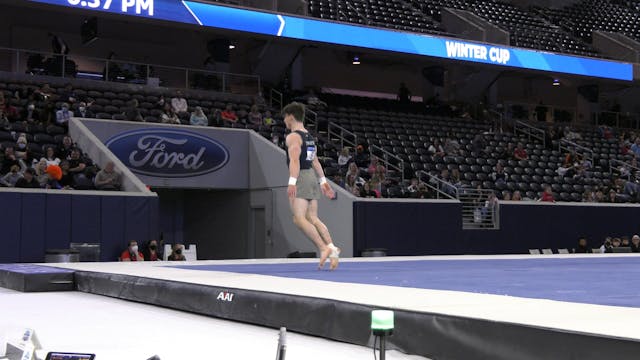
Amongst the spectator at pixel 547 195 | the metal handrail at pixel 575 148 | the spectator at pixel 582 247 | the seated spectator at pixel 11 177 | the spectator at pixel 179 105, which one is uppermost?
the spectator at pixel 179 105

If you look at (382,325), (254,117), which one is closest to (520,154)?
(254,117)

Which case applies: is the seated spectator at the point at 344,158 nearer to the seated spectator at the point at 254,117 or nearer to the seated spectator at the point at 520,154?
the seated spectator at the point at 254,117

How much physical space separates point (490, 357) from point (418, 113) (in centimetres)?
2195

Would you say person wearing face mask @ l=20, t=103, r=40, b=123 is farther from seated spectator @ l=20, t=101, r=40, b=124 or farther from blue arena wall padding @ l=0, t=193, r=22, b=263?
blue arena wall padding @ l=0, t=193, r=22, b=263

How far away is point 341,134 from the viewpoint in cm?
2048

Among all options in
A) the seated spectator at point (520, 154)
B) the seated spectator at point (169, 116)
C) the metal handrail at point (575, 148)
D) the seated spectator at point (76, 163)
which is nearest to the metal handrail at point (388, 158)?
the seated spectator at point (520, 154)

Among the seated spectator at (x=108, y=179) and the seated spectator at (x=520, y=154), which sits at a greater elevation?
the seated spectator at (x=520, y=154)

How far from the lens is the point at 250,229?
1877cm

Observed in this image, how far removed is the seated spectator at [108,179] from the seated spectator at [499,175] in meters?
9.42

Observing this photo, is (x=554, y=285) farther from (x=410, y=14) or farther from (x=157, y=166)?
(x=410, y=14)

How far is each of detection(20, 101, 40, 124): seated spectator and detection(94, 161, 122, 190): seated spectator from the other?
279 centimetres

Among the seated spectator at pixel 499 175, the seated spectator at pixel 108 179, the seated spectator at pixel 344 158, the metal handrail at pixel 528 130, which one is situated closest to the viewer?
the seated spectator at pixel 108 179

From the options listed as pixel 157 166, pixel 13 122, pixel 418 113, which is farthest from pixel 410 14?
pixel 13 122

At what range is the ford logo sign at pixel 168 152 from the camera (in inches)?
674
